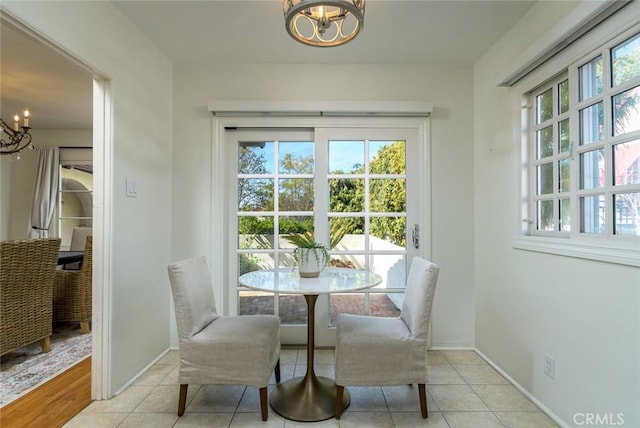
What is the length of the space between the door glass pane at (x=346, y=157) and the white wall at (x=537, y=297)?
971mm

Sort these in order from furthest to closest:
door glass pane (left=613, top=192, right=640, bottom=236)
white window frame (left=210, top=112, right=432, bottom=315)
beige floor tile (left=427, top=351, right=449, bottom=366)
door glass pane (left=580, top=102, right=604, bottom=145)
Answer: white window frame (left=210, top=112, right=432, bottom=315) < beige floor tile (left=427, top=351, right=449, bottom=366) < door glass pane (left=580, top=102, right=604, bottom=145) < door glass pane (left=613, top=192, right=640, bottom=236)

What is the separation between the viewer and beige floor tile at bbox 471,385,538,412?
6.00 feet

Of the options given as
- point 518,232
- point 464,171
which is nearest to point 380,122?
point 464,171

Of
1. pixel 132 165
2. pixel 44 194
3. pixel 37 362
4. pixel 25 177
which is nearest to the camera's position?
pixel 132 165

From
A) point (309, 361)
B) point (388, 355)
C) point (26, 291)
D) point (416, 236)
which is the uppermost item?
point (416, 236)

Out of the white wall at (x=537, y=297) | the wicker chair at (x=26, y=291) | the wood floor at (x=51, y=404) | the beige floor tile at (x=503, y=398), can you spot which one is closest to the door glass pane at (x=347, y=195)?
the white wall at (x=537, y=297)

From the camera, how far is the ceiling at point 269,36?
1.98m

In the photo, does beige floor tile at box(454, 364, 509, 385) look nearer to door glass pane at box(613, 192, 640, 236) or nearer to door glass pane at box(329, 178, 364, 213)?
Answer: door glass pane at box(613, 192, 640, 236)

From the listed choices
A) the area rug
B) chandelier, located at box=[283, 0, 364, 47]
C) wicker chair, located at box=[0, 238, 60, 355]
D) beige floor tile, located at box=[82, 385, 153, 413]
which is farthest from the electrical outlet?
wicker chair, located at box=[0, 238, 60, 355]

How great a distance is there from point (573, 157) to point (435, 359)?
67.3 inches

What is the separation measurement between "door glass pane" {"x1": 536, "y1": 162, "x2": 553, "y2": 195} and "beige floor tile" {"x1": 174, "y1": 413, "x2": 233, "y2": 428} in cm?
231

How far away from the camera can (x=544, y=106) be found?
2010 millimetres

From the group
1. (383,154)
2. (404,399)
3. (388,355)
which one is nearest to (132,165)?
(383,154)

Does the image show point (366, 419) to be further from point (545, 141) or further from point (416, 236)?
point (545, 141)
